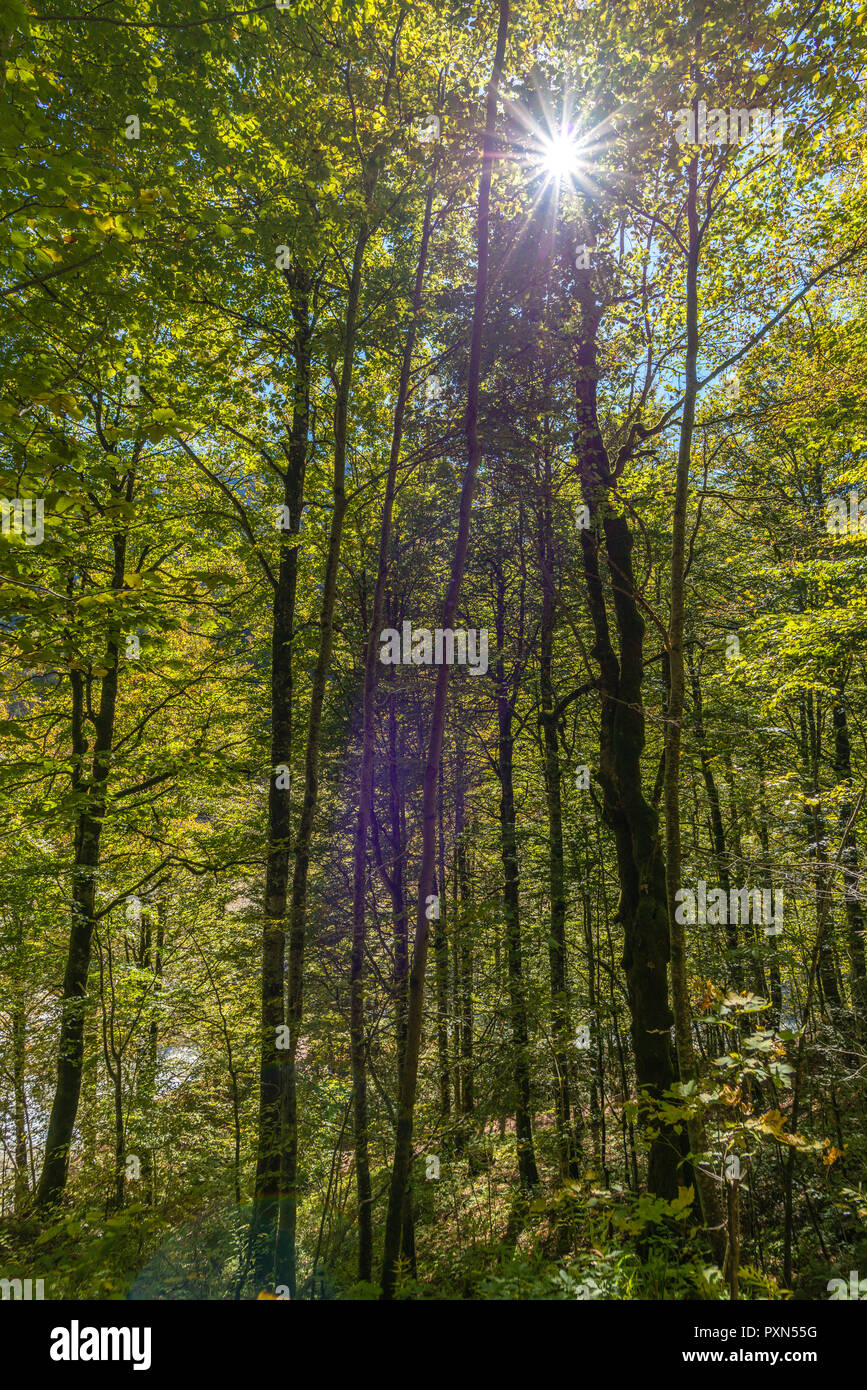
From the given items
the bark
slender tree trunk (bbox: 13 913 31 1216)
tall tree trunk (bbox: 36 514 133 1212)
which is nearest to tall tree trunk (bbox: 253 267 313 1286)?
tall tree trunk (bbox: 36 514 133 1212)

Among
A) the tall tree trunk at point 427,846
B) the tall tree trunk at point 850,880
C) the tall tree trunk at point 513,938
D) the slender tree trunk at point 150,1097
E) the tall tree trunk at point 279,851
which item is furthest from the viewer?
the slender tree trunk at point 150,1097

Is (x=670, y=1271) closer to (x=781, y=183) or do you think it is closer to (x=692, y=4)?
(x=692, y=4)

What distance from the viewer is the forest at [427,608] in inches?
157

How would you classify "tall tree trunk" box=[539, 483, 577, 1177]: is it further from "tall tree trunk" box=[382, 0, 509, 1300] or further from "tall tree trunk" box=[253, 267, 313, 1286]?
"tall tree trunk" box=[253, 267, 313, 1286]

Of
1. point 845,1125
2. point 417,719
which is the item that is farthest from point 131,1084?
point 845,1125

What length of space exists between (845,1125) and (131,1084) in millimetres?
10727

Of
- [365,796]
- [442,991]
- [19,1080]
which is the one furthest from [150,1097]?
[365,796]

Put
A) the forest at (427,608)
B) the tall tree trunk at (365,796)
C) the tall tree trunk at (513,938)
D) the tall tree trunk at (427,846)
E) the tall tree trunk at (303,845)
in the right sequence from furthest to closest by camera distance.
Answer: the tall tree trunk at (513,938) < the tall tree trunk at (365,796) < the tall tree trunk at (303,845) < the forest at (427,608) < the tall tree trunk at (427,846)

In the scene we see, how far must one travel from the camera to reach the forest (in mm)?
3998

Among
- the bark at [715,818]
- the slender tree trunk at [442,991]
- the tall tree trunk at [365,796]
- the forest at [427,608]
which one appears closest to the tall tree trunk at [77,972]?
the forest at [427,608]

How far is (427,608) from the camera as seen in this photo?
33.7 feet

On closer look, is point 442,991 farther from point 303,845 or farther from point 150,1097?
point 303,845

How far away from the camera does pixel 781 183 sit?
6.66 meters

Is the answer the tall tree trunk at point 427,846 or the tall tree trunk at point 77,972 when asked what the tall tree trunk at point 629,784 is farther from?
the tall tree trunk at point 77,972
